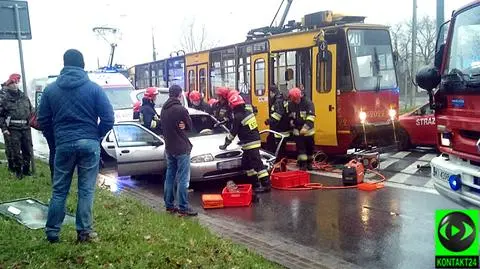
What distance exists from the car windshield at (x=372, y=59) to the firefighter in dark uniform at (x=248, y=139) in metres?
3.32

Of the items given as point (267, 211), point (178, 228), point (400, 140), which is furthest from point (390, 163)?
point (178, 228)

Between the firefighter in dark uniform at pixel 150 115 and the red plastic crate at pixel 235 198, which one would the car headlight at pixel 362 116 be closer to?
the red plastic crate at pixel 235 198

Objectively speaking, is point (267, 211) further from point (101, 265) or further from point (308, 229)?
point (101, 265)

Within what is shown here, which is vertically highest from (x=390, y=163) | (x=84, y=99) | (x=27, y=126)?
(x=84, y=99)

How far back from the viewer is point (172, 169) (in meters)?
7.12

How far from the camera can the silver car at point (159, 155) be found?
8.51m

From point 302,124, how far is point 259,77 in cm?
302

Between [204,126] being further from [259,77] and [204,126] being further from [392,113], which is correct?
[392,113]

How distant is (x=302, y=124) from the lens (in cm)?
1037

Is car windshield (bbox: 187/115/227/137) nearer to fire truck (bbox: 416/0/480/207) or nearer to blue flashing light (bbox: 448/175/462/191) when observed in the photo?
fire truck (bbox: 416/0/480/207)

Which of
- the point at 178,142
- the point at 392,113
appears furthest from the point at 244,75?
the point at 178,142

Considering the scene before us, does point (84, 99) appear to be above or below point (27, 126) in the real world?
above

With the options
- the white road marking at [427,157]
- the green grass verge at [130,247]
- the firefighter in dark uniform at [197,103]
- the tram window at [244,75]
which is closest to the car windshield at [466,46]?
the green grass verge at [130,247]

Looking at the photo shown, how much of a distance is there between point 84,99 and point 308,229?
3.16 m
